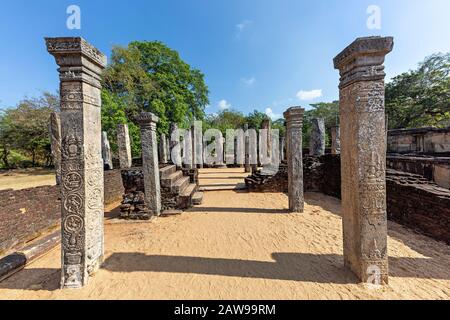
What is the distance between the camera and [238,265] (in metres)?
3.06

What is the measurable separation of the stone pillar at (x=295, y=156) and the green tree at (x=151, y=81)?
1180cm

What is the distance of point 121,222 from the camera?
518 centimetres

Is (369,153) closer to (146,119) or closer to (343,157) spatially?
(343,157)

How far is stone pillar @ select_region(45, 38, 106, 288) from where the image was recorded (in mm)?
A: 2529

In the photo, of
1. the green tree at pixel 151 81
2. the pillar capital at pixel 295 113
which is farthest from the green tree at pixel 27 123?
the pillar capital at pixel 295 113

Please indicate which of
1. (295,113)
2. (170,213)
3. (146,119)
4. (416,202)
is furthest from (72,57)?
(416,202)

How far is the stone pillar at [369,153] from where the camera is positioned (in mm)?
2473

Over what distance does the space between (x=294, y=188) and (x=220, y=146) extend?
1339cm

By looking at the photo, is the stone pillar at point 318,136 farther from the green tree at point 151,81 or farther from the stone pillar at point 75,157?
the green tree at point 151,81

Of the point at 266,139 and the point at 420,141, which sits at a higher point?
the point at 266,139

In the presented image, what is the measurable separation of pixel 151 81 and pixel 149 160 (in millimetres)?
12949

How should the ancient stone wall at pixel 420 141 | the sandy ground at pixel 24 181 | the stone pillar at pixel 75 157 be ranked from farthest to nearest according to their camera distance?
1. the sandy ground at pixel 24 181
2. the ancient stone wall at pixel 420 141
3. the stone pillar at pixel 75 157

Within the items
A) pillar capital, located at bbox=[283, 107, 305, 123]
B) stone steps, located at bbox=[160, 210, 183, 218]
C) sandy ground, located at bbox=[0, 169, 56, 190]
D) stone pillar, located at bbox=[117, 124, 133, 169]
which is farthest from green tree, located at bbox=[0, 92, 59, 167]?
pillar capital, located at bbox=[283, 107, 305, 123]

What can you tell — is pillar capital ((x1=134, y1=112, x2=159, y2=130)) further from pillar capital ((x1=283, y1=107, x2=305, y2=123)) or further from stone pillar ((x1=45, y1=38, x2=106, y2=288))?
pillar capital ((x1=283, y1=107, x2=305, y2=123))
